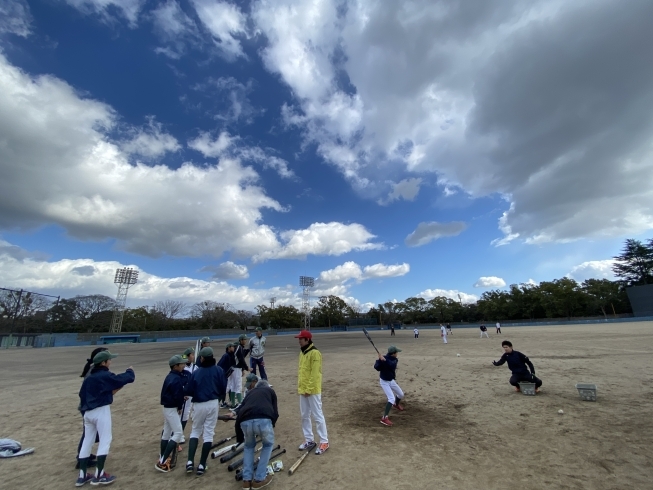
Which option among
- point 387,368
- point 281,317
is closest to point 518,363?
point 387,368

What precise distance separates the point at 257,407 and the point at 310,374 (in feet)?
4.64

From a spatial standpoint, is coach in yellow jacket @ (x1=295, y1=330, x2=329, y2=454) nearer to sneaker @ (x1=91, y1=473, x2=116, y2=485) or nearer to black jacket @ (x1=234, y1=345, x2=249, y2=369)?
sneaker @ (x1=91, y1=473, x2=116, y2=485)

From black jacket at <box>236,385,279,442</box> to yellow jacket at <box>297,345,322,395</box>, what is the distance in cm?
106

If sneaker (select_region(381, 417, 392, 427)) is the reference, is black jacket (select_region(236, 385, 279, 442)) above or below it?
above

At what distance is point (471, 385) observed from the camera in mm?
9758

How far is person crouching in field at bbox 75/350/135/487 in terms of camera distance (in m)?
4.39

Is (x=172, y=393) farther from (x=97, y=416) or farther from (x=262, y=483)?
(x=262, y=483)

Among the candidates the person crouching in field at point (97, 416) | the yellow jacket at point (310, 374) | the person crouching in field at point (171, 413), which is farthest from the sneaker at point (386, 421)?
the person crouching in field at point (97, 416)

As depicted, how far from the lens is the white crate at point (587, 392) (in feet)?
23.7

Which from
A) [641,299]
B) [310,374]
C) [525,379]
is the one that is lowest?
[525,379]

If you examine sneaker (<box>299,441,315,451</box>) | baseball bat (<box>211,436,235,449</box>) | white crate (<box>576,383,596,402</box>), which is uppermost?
white crate (<box>576,383,596,402</box>)

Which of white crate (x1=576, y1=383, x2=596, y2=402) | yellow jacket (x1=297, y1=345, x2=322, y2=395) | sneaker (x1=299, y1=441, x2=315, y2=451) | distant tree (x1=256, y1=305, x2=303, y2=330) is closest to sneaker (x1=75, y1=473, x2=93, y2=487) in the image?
sneaker (x1=299, y1=441, x2=315, y2=451)

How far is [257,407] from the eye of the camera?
13.4ft

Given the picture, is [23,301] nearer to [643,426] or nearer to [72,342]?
[72,342]
